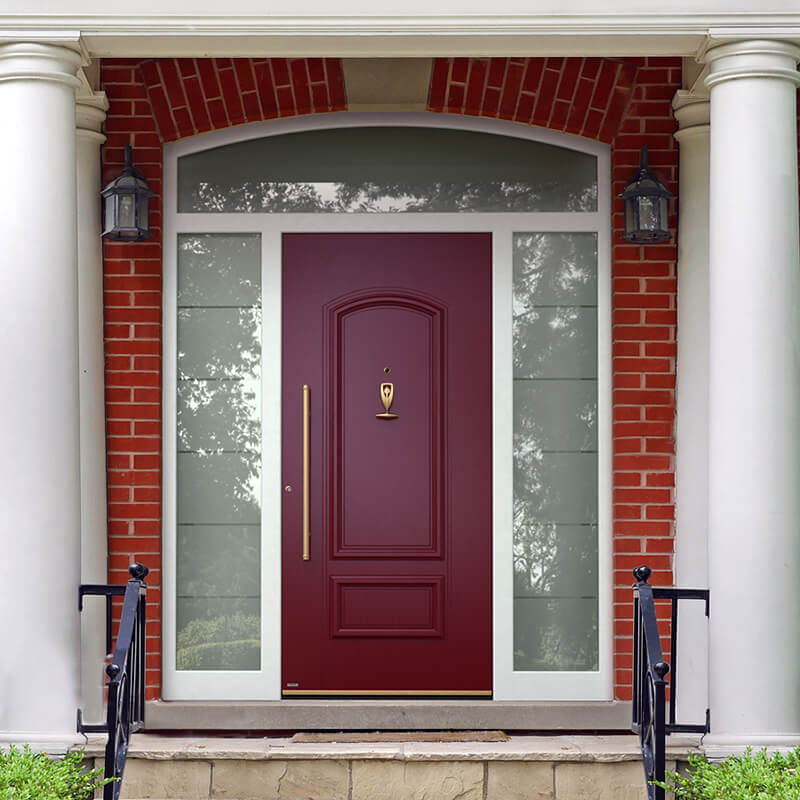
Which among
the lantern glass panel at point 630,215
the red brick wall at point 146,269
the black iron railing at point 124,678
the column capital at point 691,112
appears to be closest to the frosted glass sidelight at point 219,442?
the red brick wall at point 146,269

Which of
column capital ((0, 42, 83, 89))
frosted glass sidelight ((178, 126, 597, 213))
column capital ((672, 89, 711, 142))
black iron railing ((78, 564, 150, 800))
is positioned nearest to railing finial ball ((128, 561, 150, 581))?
black iron railing ((78, 564, 150, 800))

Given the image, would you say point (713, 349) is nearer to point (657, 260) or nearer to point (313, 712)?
point (657, 260)

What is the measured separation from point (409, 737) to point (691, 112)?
303 centimetres

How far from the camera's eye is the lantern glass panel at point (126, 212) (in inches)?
207

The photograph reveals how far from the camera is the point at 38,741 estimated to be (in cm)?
419

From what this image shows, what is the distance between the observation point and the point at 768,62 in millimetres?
4281

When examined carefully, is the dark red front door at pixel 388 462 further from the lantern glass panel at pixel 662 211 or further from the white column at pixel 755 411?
the white column at pixel 755 411

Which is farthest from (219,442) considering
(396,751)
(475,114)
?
(475,114)

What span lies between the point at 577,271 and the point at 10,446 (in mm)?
2715

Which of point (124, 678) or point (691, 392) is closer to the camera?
point (124, 678)

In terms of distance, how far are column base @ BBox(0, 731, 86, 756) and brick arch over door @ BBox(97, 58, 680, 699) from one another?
1.21m

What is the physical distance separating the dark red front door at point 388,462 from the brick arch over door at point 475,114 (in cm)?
61

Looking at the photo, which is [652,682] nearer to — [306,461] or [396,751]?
[396,751]

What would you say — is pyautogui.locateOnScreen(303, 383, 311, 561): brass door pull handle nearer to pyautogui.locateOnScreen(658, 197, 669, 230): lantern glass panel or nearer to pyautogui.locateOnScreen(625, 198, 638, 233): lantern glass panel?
pyautogui.locateOnScreen(625, 198, 638, 233): lantern glass panel
